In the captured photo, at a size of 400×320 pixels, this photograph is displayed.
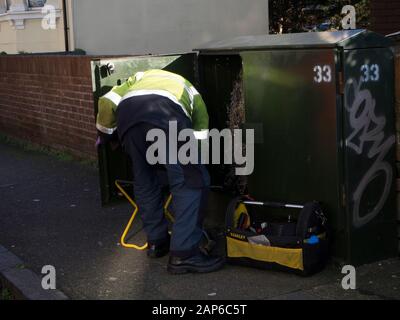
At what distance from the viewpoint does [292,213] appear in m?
5.05

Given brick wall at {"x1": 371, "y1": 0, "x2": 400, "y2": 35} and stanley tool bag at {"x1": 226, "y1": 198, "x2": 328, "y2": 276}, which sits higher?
brick wall at {"x1": 371, "y1": 0, "x2": 400, "y2": 35}

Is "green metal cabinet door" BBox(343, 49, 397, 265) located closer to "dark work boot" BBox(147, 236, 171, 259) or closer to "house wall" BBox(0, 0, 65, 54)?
"dark work boot" BBox(147, 236, 171, 259)

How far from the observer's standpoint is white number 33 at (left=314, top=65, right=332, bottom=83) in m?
4.51

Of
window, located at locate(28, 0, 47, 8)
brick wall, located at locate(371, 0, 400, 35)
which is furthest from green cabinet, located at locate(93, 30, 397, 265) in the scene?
window, located at locate(28, 0, 47, 8)

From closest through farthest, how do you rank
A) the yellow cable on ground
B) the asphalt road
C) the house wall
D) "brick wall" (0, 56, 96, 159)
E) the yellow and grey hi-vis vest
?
1. the asphalt road
2. the yellow and grey hi-vis vest
3. the yellow cable on ground
4. "brick wall" (0, 56, 96, 159)
5. the house wall

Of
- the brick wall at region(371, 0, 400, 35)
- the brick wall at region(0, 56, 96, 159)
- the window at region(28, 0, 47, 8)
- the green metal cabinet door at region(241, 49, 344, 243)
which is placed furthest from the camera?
the window at region(28, 0, 47, 8)

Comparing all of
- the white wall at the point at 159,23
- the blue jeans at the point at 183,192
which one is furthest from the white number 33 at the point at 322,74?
the white wall at the point at 159,23

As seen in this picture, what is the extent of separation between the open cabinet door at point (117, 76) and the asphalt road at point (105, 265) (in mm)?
484

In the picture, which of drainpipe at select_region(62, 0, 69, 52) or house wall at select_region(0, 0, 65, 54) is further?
house wall at select_region(0, 0, 65, 54)

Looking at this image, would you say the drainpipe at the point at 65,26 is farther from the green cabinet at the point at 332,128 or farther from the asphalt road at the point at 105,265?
the green cabinet at the point at 332,128

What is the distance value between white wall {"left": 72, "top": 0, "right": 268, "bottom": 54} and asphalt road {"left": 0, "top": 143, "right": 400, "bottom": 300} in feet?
15.0

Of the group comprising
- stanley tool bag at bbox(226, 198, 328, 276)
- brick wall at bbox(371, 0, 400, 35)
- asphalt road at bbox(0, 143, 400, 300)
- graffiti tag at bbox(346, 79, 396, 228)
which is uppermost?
brick wall at bbox(371, 0, 400, 35)
